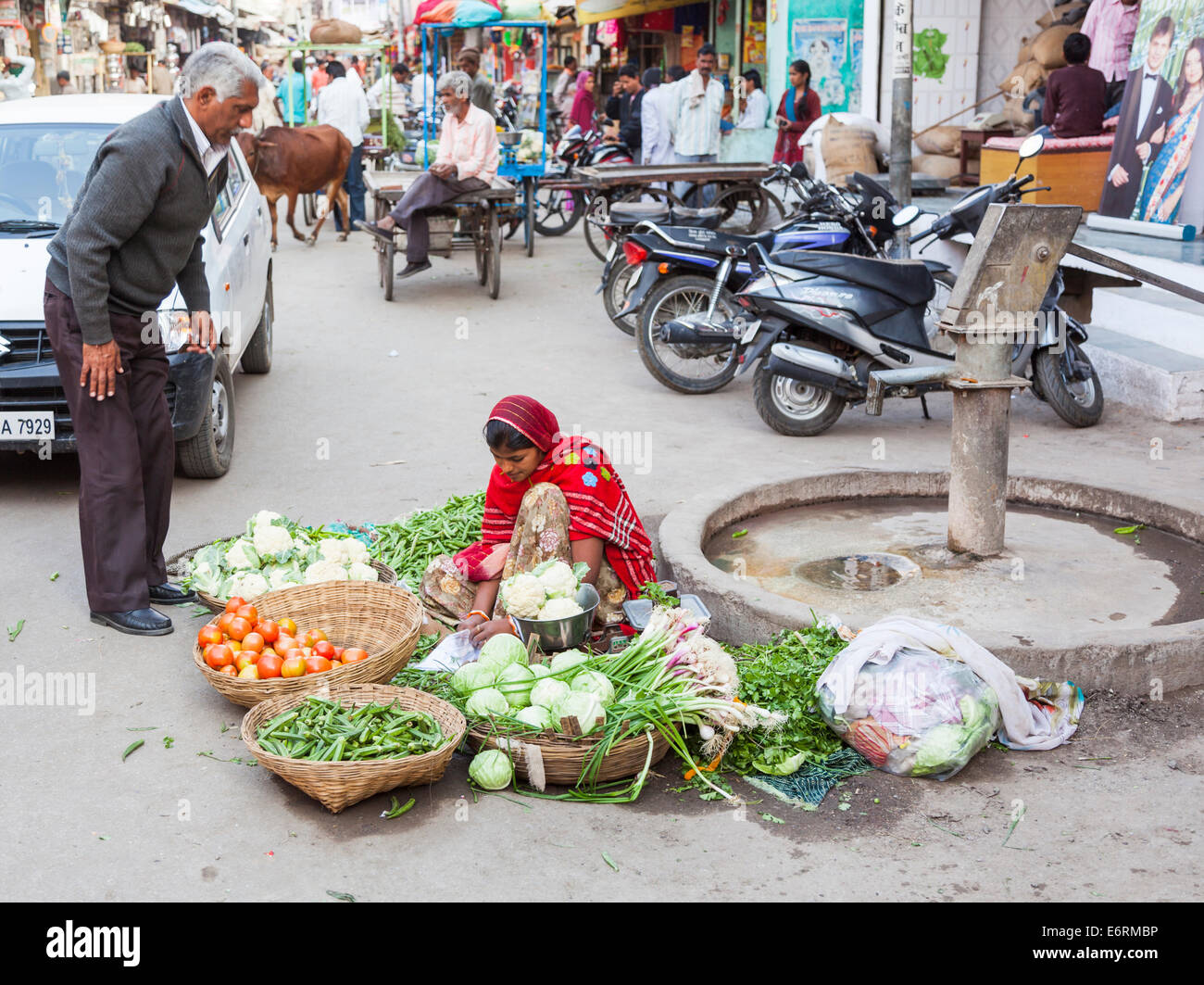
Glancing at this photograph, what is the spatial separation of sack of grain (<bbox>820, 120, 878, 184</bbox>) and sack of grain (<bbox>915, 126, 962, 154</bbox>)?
1048mm

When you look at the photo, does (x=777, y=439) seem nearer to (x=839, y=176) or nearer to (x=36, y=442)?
(x=36, y=442)

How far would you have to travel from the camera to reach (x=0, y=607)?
486 cm

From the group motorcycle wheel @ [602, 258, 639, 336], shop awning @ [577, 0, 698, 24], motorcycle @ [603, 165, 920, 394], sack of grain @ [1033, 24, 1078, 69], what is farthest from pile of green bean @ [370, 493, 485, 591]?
shop awning @ [577, 0, 698, 24]

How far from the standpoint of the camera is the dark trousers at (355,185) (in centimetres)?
1598

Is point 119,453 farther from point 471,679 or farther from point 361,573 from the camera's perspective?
point 471,679

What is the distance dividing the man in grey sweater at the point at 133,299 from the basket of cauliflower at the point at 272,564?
203 mm

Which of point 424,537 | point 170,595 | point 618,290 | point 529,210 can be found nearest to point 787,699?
→ point 424,537

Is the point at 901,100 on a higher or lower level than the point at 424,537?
higher

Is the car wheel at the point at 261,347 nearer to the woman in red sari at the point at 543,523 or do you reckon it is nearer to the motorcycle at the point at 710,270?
the motorcycle at the point at 710,270

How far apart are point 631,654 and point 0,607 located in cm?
268

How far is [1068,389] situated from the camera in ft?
24.2

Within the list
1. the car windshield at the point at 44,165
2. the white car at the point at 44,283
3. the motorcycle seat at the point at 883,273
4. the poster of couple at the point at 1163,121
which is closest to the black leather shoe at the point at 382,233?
the white car at the point at 44,283

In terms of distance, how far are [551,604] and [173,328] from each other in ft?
6.65

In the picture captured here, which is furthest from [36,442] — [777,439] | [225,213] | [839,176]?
[839,176]
